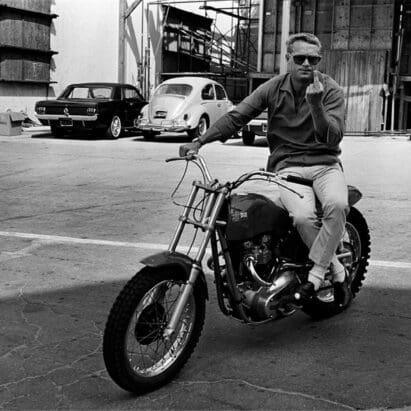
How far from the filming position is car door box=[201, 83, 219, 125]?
846 inches

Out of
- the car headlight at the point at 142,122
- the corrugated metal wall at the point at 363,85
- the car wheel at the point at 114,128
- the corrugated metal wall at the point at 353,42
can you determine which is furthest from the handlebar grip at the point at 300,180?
the corrugated metal wall at the point at 353,42

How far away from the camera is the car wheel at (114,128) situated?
2067 centimetres

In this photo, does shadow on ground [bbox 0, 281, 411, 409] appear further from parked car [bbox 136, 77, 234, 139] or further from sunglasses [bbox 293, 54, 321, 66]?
parked car [bbox 136, 77, 234, 139]

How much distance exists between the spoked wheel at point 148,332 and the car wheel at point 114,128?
56.4ft

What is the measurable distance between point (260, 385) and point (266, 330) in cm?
89

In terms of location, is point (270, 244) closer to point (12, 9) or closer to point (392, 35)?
point (12, 9)

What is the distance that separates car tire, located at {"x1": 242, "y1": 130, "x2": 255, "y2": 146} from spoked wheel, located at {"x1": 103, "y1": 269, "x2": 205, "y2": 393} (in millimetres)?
15486

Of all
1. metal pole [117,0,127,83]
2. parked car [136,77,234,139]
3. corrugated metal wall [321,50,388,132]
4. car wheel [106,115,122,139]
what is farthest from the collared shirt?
metal pole [117,0,127,83]

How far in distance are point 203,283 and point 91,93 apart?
18.2 m

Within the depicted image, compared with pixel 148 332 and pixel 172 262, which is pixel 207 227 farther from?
pixel 148 332

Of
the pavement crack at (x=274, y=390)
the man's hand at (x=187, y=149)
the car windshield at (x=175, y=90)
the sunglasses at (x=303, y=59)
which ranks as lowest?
the pavement crack at (x=274, y=390)

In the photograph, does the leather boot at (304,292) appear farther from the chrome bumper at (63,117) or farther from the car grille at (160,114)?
the car grille at (160,114)

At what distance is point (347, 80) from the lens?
2534 cm

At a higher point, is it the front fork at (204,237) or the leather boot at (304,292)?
the front fork at (204,237)
